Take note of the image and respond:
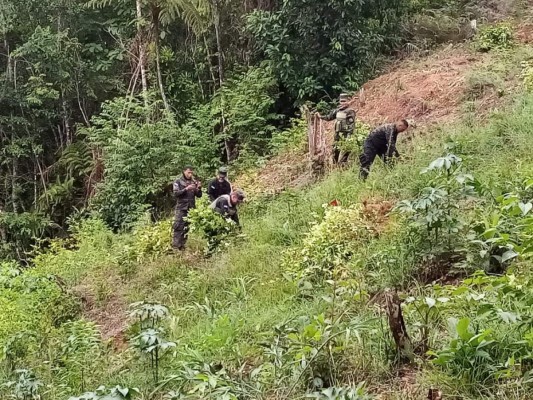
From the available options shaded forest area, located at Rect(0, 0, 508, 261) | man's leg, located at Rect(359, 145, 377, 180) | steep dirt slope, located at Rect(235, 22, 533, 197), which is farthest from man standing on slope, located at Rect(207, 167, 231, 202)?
shaded forest area, located at Rect(0, 0, 508, 261)

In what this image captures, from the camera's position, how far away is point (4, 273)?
855 cm

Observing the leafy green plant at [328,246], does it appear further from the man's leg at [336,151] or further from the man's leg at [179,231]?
the man's leg at [336,151]

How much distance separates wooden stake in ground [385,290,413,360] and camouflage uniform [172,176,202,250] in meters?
5.18

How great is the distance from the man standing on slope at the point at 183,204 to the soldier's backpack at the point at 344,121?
119 inches

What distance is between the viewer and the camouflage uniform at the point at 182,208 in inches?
346

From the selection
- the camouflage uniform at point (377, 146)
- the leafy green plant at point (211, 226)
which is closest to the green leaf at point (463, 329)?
the leafy green plant at point (211, 226)

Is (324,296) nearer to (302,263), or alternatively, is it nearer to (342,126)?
(302,263)

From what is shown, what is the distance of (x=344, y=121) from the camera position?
10.6 metres

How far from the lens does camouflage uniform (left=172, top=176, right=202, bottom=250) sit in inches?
346

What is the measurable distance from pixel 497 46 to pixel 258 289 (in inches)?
376

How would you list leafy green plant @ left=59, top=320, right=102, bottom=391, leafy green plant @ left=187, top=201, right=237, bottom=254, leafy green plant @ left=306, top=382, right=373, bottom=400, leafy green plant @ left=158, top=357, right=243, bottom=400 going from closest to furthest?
leafy green plant @ left=306, top=382, right=373, bottom=400 < leafy green plant @ left=158, top=357, right=243, bottom=400 < leafy green plant @ left=59, top=320, right=102, bottom=391 < leafy green plant @ left=187, top=201, right=237, bottom=254

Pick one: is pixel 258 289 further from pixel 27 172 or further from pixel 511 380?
pixel 27 172

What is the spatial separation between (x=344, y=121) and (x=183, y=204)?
3405mm

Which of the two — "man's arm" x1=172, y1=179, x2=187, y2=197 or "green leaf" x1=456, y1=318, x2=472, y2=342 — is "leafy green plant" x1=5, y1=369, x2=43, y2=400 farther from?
"man's arm" x1=172, y1=179, x2=187, y2=197
